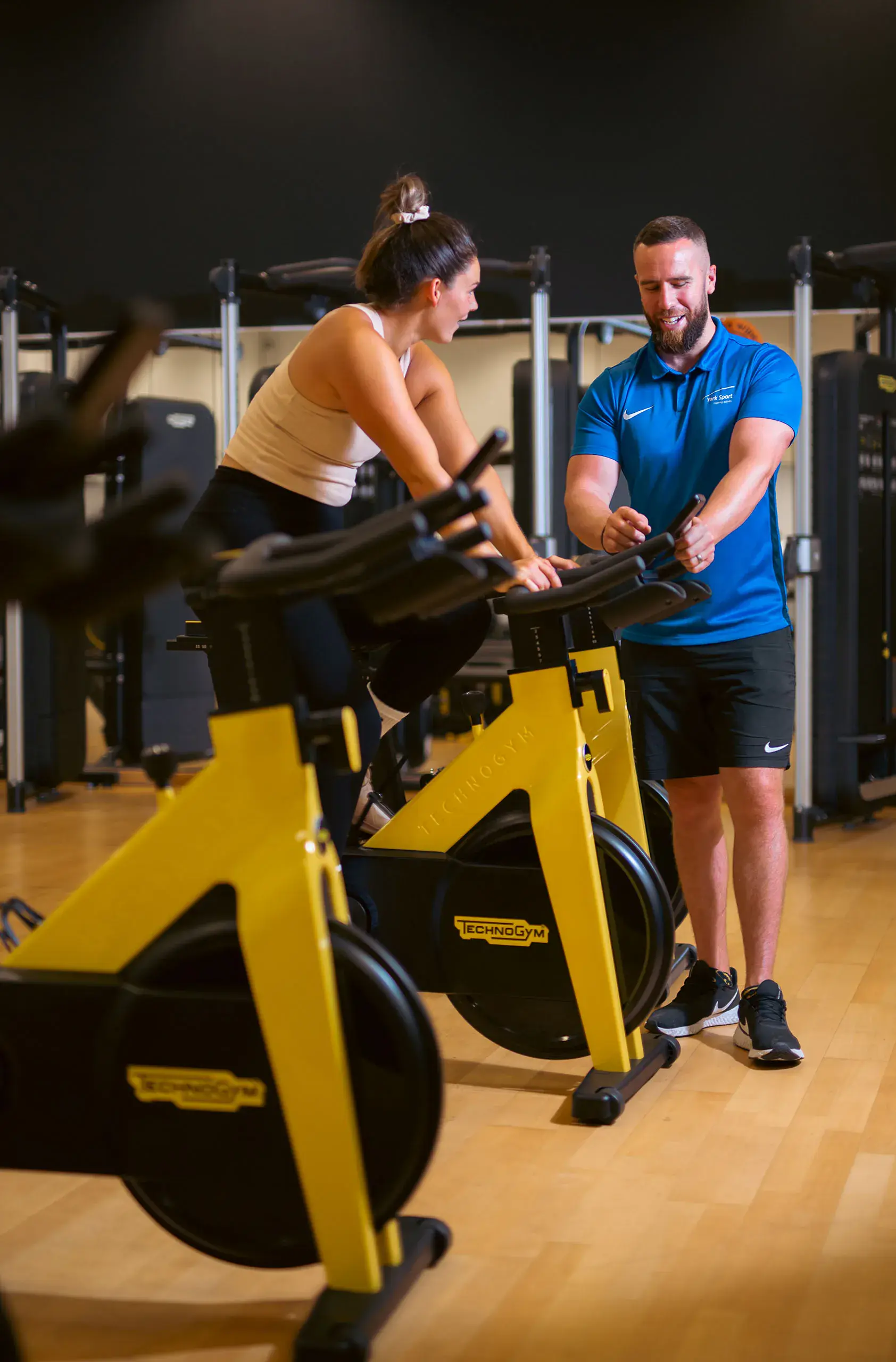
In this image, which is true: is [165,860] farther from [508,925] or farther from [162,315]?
[508,925]

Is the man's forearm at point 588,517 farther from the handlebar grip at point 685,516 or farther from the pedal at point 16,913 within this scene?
the pedal at point 16,913

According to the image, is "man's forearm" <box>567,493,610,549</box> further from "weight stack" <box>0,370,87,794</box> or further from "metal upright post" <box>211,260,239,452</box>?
"weight stack" <box>0,370,87,794</box>

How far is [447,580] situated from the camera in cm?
140

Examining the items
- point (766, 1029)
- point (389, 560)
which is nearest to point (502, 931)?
point (766, 1029)

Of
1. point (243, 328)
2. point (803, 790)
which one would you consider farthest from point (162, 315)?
point (243, 328)

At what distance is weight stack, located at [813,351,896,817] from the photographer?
510cm

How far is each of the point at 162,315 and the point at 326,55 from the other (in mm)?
4825

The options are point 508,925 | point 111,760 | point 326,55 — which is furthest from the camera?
point 111,760

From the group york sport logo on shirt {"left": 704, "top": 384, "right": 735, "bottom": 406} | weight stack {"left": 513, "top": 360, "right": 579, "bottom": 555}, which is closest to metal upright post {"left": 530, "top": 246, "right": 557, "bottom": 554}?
weight stack {"left": 513, "top": 360, "right": 579, "bottom": 555}

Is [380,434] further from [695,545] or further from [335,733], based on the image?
[335,733]

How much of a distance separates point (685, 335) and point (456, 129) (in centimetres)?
296

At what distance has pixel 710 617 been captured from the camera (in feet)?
8.57

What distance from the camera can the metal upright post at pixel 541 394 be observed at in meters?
5.14

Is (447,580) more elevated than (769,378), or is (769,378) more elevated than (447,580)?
(769,378)
